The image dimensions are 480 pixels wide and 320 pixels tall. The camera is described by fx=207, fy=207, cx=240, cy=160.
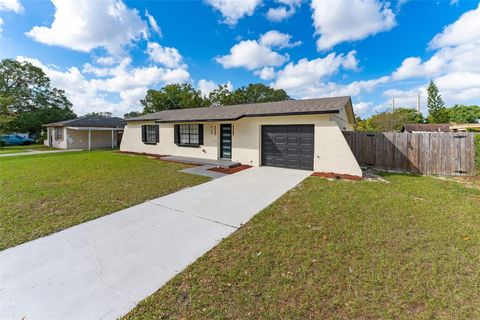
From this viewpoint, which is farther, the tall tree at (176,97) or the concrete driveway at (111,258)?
the tall tree at (176,97)

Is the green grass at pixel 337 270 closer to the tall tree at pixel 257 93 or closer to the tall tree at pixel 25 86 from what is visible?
the tall tree at pixel 257 93

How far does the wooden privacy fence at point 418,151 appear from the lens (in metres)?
8.28

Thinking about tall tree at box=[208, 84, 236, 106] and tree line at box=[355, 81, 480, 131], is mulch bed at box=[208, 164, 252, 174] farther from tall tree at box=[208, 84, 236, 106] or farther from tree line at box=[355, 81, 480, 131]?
tall tree at box=[208, 84, 236, 106]

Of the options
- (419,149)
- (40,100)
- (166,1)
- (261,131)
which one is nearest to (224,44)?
(166,1)

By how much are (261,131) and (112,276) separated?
8.63 m

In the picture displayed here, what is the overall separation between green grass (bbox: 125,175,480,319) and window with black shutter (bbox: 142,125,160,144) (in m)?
12.6

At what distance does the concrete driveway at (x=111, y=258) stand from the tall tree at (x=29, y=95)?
3312 centimetres

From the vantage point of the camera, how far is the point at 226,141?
38.4ft

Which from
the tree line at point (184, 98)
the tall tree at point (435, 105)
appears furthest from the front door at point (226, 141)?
the tall tree at point (435, 105)

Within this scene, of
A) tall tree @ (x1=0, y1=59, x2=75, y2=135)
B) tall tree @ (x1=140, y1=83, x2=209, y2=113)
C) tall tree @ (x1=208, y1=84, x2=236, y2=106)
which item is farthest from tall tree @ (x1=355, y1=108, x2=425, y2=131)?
tall tree @ (x1=0, y1=59, x2=75, y2=135)

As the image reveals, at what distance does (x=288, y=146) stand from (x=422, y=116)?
4742 cm

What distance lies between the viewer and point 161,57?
14.3m

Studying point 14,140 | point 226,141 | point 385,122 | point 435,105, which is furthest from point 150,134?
point 435,105

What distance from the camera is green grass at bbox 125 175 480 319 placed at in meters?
2.10
